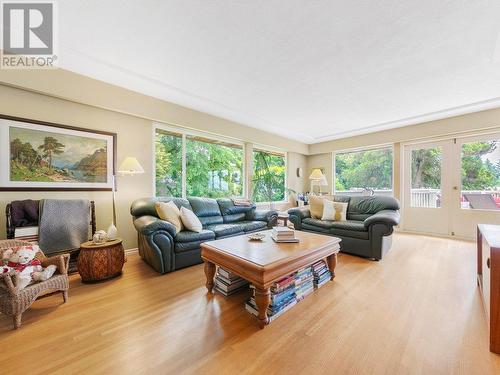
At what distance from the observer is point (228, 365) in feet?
3.87

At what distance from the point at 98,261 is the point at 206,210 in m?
1.65

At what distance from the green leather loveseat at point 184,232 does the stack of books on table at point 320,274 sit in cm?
140

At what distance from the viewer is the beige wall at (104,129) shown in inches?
92.4

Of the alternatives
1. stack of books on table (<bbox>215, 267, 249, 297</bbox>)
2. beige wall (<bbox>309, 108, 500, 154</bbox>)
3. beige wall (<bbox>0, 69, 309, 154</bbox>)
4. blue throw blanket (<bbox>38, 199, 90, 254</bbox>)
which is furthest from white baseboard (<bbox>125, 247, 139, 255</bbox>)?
beige wall (<bbox>309, 108, 500, 154</bbox>)

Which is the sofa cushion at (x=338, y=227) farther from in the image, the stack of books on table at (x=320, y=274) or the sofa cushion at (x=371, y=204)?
the stack of books on table at (x=320, y=274)

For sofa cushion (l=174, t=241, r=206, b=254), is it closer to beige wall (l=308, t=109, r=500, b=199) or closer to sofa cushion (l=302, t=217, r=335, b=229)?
sofa cushion (l=302, t=217, r=335, b=229)

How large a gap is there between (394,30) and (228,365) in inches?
116

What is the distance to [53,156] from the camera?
8.43 feet

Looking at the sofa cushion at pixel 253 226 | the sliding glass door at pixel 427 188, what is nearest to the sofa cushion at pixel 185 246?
the sofa cushion at pixel 253 226

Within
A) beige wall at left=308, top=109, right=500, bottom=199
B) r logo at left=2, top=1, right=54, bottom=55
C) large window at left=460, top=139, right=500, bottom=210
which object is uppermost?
r logo at left=2, top=1, right=54, bottom=55

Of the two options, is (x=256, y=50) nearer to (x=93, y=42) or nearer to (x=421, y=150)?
(x=93, y=42)

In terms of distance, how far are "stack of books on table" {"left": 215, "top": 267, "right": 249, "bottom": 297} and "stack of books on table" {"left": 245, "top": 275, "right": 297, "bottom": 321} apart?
22 centimetres

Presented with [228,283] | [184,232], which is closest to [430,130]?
[228,283]

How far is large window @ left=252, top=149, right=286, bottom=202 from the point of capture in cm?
519
